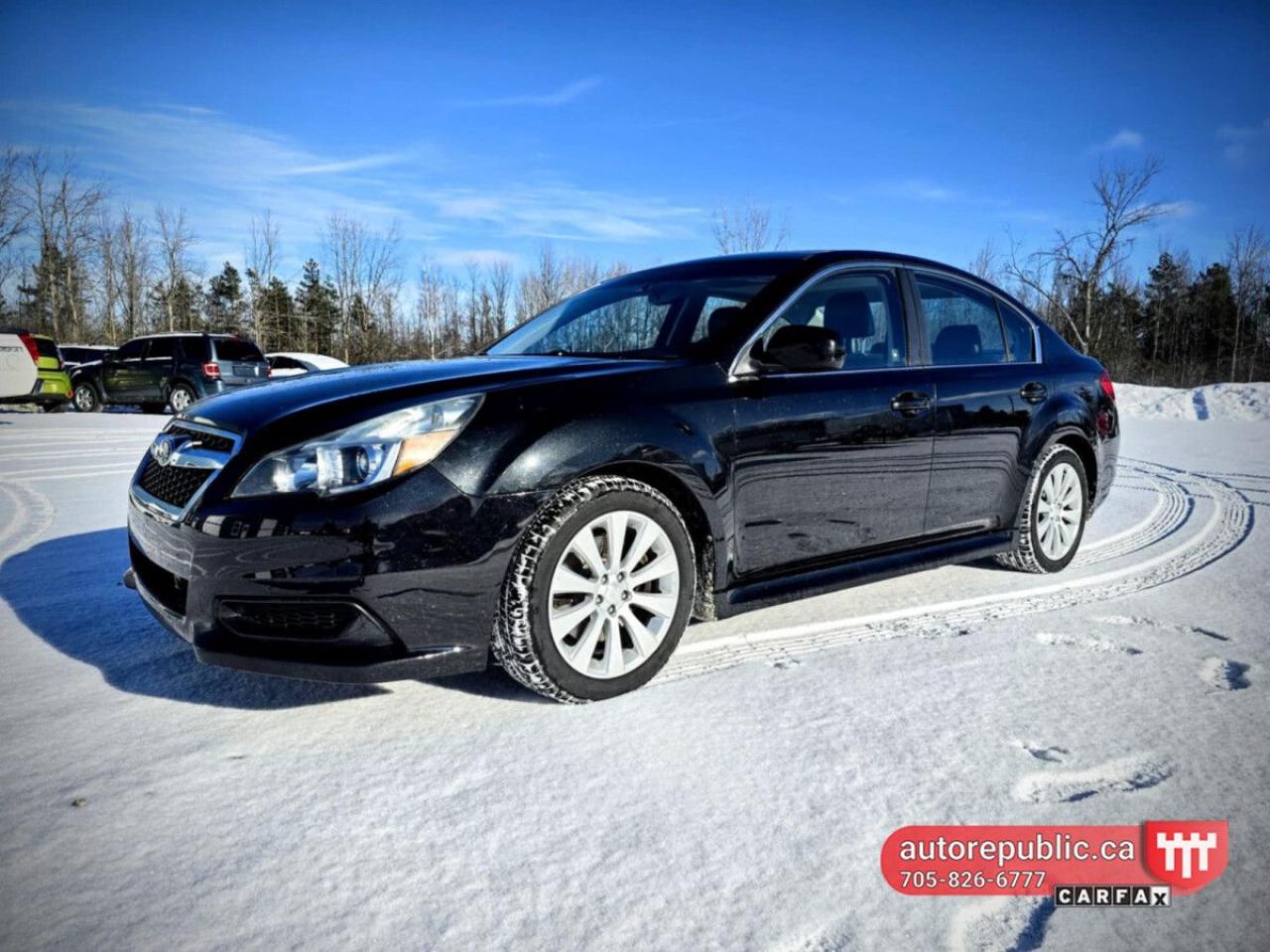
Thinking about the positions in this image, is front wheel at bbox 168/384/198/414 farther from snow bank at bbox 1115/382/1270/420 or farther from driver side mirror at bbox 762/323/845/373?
snow bank at bbox 1115/382/1270/420

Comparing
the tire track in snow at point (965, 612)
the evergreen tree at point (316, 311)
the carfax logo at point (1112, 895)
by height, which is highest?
the evergreen tree at point (316, 311)

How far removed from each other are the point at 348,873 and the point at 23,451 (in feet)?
34.3

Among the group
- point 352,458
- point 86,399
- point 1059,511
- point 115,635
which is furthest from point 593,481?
point 86,399

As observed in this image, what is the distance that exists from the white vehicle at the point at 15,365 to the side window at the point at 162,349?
3819mm

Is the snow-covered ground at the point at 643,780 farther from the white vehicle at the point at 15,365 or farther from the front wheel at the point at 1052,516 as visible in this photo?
the white vehicle at the point at 15,365

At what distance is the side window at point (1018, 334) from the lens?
14.7ft

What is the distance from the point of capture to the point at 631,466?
9.50 ft

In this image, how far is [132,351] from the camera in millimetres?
17938

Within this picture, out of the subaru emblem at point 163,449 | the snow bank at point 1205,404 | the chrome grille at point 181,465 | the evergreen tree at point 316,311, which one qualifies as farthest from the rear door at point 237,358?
the evergreen tree at point 316,311

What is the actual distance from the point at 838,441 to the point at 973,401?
3.34ft

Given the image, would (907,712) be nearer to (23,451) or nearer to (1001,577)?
(1001,577)

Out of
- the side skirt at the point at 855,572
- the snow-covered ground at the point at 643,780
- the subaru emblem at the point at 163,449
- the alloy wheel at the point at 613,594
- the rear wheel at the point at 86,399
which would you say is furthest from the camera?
the rear wheel at the point at 86,399

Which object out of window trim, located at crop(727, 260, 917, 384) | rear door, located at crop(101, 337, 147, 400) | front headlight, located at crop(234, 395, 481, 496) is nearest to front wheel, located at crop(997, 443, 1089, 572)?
window trim, located at crop(727, 260, 917, 384)

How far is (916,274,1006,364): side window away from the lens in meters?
4.05
